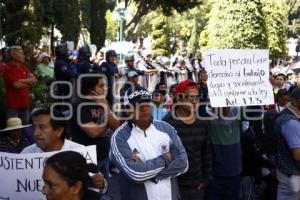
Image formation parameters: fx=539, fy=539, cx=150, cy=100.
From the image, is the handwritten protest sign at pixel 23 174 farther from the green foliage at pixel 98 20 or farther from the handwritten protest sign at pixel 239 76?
the green foliage at pixel 98 20

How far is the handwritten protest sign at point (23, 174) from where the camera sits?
12.5 feet

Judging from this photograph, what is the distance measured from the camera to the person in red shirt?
26.7ft

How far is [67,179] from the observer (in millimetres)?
2723

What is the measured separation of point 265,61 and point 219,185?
4.75 feet

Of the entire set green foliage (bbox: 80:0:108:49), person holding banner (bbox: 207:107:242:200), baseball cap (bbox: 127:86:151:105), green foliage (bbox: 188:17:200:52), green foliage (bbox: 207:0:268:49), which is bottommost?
person holding banner (bbox: 207:107:242:200)

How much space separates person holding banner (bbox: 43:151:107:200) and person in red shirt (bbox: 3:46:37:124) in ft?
18.1

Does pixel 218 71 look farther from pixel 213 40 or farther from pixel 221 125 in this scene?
pixel 213 40

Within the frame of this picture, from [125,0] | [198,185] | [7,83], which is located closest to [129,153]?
[198,185]

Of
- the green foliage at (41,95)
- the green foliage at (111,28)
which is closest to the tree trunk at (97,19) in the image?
the green foliage at (111,28)

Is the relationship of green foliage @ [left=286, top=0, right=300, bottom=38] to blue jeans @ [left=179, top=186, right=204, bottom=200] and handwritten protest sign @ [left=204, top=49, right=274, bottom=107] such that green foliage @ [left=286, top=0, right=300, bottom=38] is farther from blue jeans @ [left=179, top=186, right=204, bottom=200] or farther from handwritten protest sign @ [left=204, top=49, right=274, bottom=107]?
blue jeans @ [left=179, top=186, right=204, bottom=200]

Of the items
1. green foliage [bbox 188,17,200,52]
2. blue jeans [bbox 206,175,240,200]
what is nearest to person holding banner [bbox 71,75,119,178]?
blue jeans [bbox 206,175,240,200]

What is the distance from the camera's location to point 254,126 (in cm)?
658

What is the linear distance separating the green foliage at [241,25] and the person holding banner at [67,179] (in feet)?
73.8

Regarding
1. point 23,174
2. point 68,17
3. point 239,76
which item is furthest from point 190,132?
point 68,17
